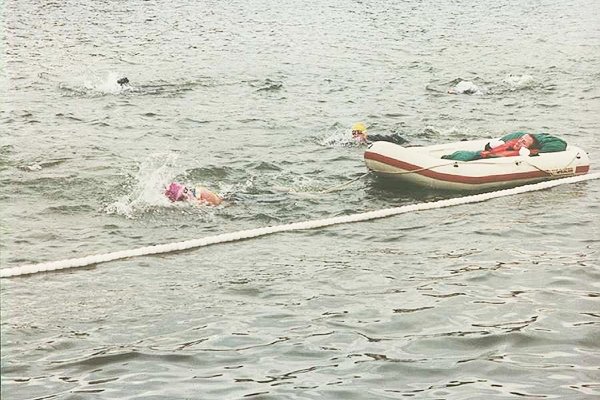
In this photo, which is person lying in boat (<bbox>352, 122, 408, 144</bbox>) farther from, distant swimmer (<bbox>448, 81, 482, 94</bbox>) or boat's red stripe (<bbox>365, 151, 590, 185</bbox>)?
distant swimmer (<bbox>448, 81, 482, 94</bbox>)

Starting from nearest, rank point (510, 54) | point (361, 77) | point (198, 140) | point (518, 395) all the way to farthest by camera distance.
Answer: point (518, 395)
point (198, 140)
point (361, 77)
point (510, 54)

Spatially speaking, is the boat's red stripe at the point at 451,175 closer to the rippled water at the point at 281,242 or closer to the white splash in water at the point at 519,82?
the rippled water at the point at 281,242

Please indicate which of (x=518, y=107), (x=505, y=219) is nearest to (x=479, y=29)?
(x=518, y=107)

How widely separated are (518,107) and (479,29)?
525 inches

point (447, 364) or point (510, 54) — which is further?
point (510, 54)

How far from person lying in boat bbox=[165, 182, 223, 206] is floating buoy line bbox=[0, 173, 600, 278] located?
144cm

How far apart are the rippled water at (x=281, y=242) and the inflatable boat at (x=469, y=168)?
312mm

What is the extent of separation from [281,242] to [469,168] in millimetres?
3585

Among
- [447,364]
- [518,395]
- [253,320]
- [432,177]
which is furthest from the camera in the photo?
[432,177]

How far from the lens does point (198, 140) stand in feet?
46.6

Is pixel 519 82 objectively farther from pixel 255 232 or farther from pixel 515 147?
pixel 255 232

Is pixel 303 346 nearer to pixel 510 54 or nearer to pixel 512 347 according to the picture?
pixel 512 347

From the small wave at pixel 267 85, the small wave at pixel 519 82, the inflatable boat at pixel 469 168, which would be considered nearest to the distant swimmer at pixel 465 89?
the small wave at pixel 519 82

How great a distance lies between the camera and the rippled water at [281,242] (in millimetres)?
6062
